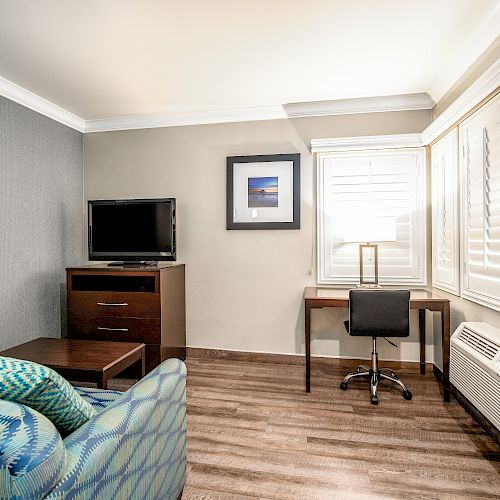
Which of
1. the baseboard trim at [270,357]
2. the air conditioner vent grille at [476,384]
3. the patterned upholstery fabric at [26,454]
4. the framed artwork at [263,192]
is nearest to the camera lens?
the patterned upholstery fabric at [26,454]

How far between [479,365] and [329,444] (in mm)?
981

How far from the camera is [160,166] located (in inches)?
153

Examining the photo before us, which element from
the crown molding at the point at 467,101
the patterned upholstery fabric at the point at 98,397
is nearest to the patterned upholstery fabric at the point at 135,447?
the patterned upholstery fabric at the point at 98,397

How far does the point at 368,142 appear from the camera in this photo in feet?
11.0

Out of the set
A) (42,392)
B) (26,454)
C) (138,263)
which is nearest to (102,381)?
(42,392)

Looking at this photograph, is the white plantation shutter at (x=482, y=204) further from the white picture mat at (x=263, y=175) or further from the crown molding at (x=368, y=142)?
the white picture mat at (x=263, y=175)

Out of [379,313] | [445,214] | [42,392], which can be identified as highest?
[445,214]

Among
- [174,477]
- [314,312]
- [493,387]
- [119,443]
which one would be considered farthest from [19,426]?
[314,312]

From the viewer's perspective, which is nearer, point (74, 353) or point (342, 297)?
point (74, 353)

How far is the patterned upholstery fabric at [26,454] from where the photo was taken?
30.0 inches

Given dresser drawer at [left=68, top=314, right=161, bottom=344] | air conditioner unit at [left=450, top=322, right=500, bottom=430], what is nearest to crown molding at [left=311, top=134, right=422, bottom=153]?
air conditioner unit at [left=450, top=322, right=500, bottom=430]

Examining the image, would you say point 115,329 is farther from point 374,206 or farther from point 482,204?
point 482,204

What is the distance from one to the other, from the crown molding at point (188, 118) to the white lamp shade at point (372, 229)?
1314mm

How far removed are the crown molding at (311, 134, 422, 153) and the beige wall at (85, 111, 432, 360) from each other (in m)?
0.15
